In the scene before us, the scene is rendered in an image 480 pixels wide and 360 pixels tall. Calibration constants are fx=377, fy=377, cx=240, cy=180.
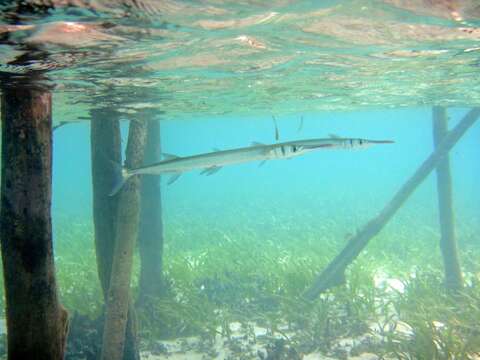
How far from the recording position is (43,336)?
4680 millimetres

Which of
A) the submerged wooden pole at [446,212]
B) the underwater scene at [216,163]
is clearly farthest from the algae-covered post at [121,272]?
the submerged wooden pole at [446,212]

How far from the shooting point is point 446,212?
596 inches

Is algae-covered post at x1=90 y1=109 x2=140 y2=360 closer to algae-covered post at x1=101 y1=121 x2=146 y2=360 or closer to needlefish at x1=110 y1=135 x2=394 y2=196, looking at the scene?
algae-covered post at x1=101 y1=121 x2=146 y2=360

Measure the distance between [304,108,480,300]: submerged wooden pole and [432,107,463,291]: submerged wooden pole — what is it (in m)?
0.39

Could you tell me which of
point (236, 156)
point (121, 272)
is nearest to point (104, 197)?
point (121, 272)

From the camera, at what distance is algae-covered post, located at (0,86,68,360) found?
4645 mm

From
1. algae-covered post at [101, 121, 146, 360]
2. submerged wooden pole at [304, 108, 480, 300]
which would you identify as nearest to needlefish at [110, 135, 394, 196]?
algae-covered post at [101, 121, 146, 360]

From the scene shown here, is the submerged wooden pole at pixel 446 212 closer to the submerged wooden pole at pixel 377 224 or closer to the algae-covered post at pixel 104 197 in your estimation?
the submerged wooden pole at pixel 377 224

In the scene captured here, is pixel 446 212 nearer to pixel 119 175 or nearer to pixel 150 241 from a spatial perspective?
pixel 150 241

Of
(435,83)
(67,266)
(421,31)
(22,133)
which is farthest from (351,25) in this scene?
(67,266)

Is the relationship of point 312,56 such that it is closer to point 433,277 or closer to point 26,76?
point 26,76

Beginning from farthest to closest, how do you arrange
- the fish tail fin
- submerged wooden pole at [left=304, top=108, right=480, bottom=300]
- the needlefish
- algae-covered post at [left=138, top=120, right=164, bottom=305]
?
algae-covered post at [left=138, top=120, right=164, bottom=305]
submerged wooden pole at [left=304, top=108, right=480, bottom=300]
the needlefish
the fish tail fin

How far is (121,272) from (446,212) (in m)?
12.9

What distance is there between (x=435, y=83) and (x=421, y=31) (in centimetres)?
779
